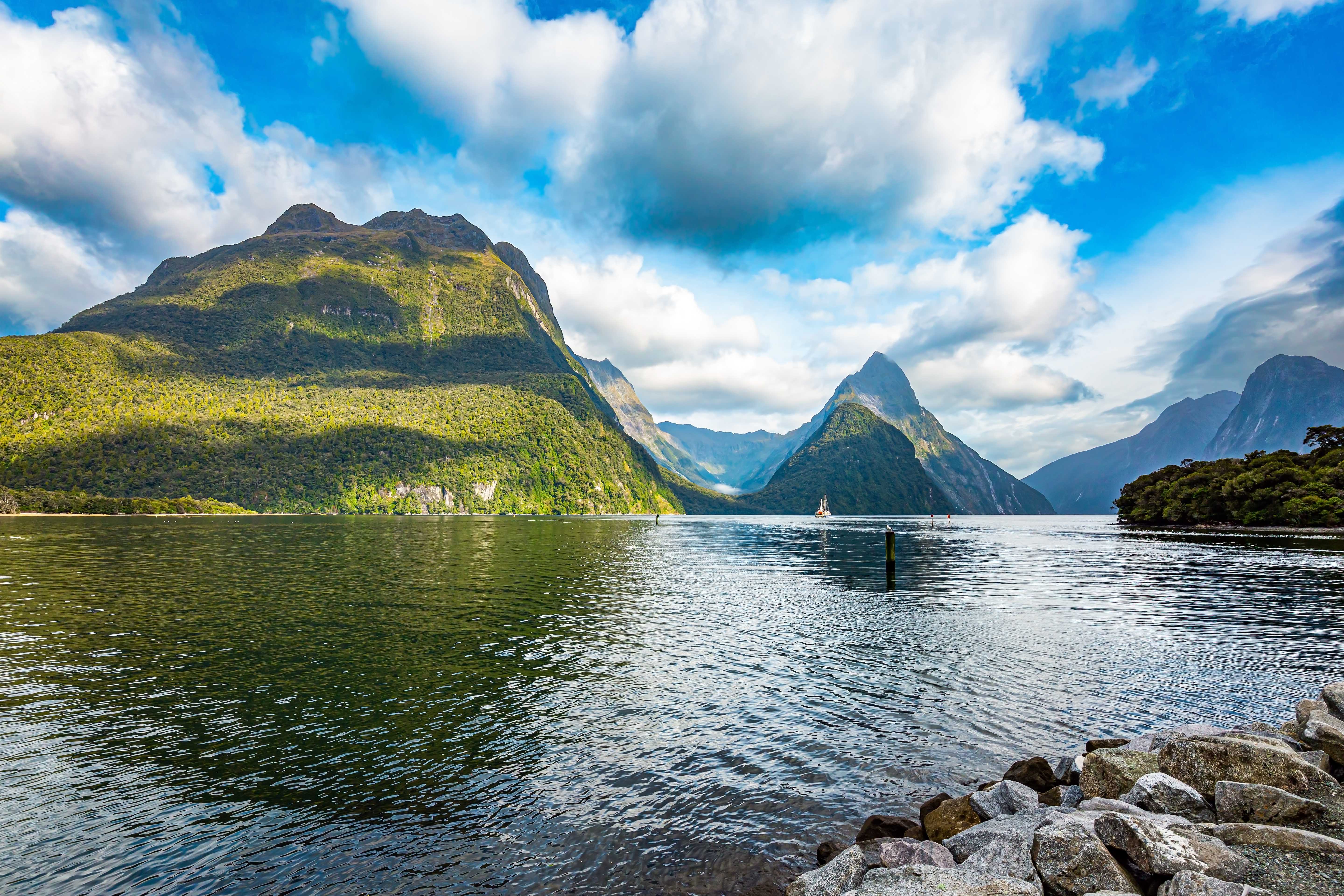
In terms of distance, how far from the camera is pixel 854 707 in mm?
19609

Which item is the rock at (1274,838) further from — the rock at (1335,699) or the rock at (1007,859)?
the rock at (1335,699)

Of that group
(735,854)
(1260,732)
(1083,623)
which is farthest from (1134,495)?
(735,854)

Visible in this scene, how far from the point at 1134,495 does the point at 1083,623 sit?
184m

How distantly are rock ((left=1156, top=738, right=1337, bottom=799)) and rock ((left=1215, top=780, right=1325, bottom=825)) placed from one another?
0.48 m

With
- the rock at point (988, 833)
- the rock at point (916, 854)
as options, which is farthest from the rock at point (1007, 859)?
the rock at point (916, 854)

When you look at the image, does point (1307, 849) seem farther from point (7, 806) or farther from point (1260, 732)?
point (7, 806)

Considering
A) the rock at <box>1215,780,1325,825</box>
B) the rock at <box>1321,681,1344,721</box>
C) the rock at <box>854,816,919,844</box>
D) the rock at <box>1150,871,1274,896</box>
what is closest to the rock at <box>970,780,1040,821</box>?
the rock at <box>854,816,919,844</box>

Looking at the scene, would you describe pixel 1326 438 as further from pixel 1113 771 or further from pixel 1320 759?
pixel 1113 771

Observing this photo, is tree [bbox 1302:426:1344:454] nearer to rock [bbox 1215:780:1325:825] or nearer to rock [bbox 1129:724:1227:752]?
rock [bbox 1129:724:1227:752]

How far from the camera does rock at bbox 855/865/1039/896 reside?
7.82m

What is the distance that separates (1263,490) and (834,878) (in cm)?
16187

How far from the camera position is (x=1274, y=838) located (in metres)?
8.20

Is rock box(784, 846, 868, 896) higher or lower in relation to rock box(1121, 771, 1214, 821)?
lower

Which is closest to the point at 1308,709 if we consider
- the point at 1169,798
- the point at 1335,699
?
the point at 1335,699
